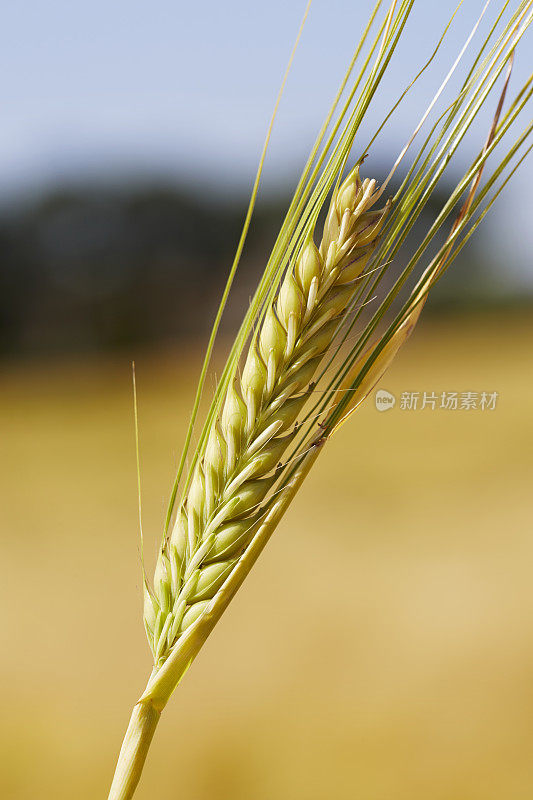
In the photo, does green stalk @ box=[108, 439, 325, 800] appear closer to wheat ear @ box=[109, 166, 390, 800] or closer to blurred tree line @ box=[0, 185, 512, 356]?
wheat ear @ box=[109, 166, 390, 800]

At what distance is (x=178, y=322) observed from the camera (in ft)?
14.7

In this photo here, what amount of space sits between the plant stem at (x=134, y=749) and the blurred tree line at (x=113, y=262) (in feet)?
12.6

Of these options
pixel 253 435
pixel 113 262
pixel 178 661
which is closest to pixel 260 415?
pixel 253 435

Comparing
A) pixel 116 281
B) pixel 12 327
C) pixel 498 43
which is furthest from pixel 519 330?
pixel 498 43

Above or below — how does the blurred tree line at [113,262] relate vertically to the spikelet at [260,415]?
above

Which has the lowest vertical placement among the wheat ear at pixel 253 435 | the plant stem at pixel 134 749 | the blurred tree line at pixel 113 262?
the plant stem at pixel 134 749

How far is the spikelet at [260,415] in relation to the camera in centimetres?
30

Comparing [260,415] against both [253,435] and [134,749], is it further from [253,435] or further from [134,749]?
[134,749]

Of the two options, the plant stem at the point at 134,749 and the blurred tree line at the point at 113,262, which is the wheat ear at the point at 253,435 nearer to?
the plant stem at the point at 134,749

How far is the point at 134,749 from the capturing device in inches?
12.3

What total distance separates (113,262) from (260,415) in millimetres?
4123

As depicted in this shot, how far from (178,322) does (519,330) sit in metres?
2.70

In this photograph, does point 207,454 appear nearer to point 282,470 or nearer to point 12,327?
point 282,470

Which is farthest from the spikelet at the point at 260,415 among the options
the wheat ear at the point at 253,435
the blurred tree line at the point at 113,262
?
the blurred tree line at the point at 113,262
